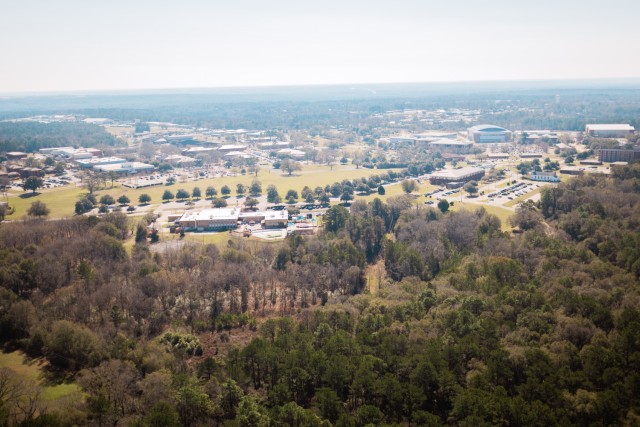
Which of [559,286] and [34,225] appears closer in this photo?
[559,286]

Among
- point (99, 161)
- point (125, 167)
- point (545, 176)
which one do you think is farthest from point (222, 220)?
point (99, 161)

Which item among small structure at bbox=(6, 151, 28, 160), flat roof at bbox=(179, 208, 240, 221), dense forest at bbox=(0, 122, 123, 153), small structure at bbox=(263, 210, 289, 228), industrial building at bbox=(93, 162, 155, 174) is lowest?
small structure at bbox=(263, 210, 289, 228)

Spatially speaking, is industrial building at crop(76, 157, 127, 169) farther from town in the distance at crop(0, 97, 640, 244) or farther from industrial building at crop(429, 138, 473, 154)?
industrial building at crop(429, 138, 473, 154)

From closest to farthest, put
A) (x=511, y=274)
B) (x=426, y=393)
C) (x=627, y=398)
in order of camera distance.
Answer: (x=627, y=398)
(x=426, y=393)
(x=511, y=274)

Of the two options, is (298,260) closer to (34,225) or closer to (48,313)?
(48,313)

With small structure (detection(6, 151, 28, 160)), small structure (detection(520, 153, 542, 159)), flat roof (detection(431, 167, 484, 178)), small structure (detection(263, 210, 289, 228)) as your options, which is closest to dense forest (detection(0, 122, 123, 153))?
small structure (detection(6, 151, 28, 160))

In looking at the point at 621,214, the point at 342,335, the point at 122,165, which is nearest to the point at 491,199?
the point at 621,214
